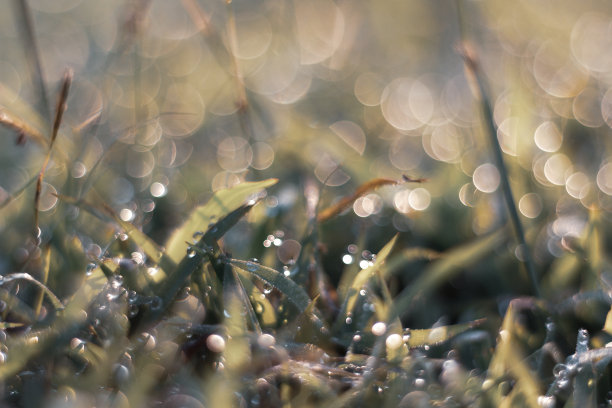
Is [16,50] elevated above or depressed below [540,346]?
below

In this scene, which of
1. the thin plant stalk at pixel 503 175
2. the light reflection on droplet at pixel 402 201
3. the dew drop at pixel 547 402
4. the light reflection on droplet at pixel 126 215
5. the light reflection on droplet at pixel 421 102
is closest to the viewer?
the dew drop at pixel 547 402

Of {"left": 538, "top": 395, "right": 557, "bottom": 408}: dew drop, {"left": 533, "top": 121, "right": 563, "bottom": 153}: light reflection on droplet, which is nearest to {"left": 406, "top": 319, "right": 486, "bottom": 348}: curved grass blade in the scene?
{"left": 538, "top": 395, "right": 557, "bottom": 408}: dew drop

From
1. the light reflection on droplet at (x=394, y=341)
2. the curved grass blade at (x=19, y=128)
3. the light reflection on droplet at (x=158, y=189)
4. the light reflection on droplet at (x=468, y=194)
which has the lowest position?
the light reflection on droplet at (x=158, y=189)

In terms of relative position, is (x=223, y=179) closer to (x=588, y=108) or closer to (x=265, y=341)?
(x=265, y=341)

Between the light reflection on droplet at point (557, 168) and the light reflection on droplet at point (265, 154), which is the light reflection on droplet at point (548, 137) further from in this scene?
the light reflection on droplet at point (265, 154)

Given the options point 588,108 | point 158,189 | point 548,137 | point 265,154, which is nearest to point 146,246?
point 158,189

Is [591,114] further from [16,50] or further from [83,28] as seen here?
[83,28]

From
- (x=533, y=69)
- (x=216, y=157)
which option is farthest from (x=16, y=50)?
(x=533, y=69)

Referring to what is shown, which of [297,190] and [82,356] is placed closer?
[82,356]

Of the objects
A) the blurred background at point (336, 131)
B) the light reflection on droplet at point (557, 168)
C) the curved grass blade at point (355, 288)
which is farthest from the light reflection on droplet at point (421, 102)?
the curved grass blade at point (355, 288)
